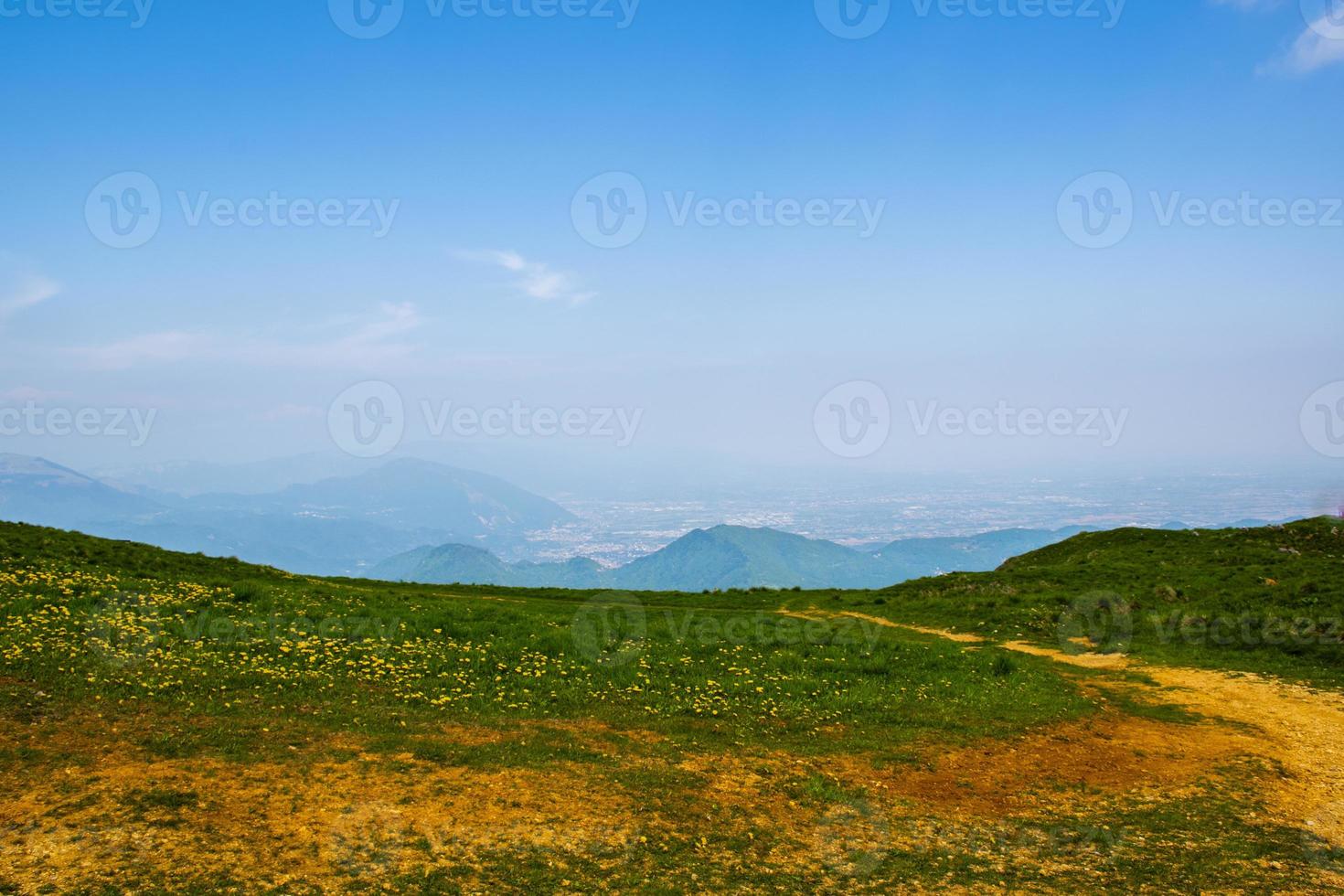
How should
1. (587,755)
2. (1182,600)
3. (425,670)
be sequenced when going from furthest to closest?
(1182,600) → (425,670) → (587,755)

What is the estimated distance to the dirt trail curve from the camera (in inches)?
634

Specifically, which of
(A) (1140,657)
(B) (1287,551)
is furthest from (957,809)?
(B) (1287,551)

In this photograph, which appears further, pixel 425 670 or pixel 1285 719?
pixel 1285 719

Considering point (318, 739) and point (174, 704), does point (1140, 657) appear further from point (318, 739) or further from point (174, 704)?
point (174, 704)

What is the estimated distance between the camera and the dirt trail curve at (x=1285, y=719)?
52.9 feet

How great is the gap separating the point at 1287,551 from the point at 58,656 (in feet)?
223

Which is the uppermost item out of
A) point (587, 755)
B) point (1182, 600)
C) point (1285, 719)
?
point (1182, 600)

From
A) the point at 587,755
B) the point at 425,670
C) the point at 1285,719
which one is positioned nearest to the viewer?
the point at 587,755

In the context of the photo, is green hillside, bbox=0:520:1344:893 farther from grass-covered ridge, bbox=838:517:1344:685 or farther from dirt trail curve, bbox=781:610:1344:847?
grass-covered ridge, bbox=838:517:1344:685

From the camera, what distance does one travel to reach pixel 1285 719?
2288 cm

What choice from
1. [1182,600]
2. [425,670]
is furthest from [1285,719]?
[425,670]

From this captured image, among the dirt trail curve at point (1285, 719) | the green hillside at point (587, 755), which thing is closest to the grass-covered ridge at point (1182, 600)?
the green hillside at point (587, 755)

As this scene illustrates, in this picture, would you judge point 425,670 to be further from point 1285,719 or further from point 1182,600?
point 1182,600

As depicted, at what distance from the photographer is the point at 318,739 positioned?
653 inches
